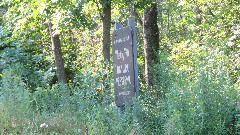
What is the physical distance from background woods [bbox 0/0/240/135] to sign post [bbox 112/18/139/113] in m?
0.23

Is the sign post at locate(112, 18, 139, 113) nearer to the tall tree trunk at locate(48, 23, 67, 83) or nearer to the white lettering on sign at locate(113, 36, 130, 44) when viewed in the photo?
the white lettering on sign at locate(113, 36, 130, 44)

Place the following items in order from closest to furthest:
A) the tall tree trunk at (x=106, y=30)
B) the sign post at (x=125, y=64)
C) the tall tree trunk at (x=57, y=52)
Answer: the sign post at (x=125, y=64) < the tall tree trunk at (x=106, y=30) < the tall tree trunk at (x=57, y=52)

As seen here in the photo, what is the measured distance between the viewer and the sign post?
6652mm

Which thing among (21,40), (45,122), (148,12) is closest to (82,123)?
(45,122)

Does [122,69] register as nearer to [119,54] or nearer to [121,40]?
[119,54]

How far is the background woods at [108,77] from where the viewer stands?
15.4ft

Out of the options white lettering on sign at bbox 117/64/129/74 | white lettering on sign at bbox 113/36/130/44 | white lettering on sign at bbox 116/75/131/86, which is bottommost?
white lettering on sign at bbox 116/75/131/86

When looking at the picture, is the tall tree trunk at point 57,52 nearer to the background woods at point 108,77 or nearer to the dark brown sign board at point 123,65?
the background woods at point 108,77

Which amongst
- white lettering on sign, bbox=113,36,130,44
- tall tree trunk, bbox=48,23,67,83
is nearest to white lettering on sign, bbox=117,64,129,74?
white lettering on sign, bbox=113,36,130,44

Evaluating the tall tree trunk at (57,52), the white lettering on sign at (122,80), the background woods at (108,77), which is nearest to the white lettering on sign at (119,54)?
the white lettering on sign at (122,80)

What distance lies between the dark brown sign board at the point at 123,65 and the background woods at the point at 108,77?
23 cm

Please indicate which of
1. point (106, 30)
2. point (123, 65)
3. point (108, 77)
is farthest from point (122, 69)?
point (106, 30)

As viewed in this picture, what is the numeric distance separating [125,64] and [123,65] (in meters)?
0.05

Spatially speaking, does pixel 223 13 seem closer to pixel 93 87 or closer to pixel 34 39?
pixel 34 39
